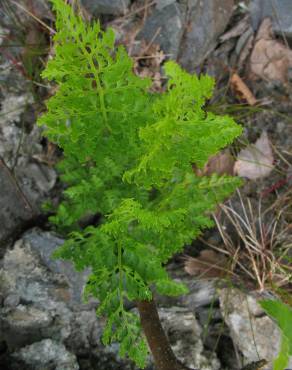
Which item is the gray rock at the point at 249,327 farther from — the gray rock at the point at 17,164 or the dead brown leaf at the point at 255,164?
the gray rock at the point at 17,164

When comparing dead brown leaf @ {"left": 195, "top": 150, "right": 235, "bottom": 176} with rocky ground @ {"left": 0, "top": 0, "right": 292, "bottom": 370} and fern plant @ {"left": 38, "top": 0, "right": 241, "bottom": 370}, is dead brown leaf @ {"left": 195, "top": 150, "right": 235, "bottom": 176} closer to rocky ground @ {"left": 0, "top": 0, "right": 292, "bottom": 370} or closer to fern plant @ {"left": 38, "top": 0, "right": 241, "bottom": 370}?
rocky ground @ {"left": 0, "top": 0, "right": 292, "bottom": 370}

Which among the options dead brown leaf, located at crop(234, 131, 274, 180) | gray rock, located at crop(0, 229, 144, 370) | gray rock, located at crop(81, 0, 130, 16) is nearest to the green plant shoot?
gray rock, located at crop(0, 229, 144, 370)

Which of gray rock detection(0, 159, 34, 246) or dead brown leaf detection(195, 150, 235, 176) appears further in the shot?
dead brown leaf detection(195, 150, 235, 176)

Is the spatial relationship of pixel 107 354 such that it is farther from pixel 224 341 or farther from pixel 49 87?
pixel 49 87

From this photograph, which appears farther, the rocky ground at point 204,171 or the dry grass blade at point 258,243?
the dry grass blade at point 258,243

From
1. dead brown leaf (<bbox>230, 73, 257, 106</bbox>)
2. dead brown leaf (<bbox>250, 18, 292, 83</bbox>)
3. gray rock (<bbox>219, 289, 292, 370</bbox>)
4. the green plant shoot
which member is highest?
dead brown leaf (<bbox>250, 18, 292, 83</bbox>)

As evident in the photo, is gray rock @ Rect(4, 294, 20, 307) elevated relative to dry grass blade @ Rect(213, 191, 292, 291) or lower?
elevated

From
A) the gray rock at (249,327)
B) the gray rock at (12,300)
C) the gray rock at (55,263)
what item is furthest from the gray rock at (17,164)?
the gray rock at (249,327)
